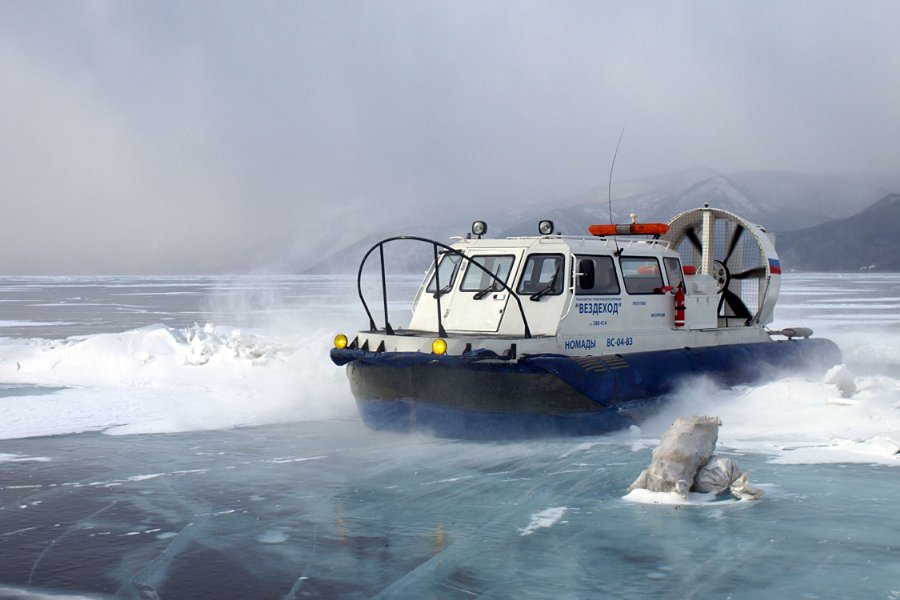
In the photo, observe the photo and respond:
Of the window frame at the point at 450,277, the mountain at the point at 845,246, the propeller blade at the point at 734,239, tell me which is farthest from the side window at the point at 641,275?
the mountain at the point at 845,246

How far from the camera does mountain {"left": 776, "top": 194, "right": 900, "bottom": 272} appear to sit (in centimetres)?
16288

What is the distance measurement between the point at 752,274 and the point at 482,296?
422 centimetres

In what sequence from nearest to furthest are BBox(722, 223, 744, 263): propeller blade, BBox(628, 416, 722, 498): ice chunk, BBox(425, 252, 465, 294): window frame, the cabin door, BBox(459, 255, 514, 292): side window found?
BBox(628, 416, 722, 498): ice chunk
the cabin door
BBox(459, 255, 514, 292): side window
BBox(425, 252, 465, 294): window frame
BBox(722, 223, 744, 263): propeller blade

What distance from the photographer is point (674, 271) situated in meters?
9.71

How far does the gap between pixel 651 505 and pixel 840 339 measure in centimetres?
1199

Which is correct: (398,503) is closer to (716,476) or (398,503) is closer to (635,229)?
(716,476)

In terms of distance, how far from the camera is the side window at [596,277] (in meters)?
8.48

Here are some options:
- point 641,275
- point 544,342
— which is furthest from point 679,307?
point 544,342

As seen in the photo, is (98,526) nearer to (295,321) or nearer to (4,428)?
(4,428)

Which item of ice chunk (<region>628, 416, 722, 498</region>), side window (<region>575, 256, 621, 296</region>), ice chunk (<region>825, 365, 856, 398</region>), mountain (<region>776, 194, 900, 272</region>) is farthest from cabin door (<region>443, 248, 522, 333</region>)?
mountain (<region>776, 194, 900, 272</region>)

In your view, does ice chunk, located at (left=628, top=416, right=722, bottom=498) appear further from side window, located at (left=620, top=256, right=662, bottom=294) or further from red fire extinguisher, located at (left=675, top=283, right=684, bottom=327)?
red fire extinguisher, located at (left=675, top=283, right=684, bottom=327)

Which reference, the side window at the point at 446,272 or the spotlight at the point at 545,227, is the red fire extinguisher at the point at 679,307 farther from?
the side window at the point at 446,272

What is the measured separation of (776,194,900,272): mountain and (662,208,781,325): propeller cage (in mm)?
149181

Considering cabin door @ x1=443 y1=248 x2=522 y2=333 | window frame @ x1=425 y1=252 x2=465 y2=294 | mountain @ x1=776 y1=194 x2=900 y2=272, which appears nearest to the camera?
cabin door @ x1=443 y1=248 x2=522 y2=333
